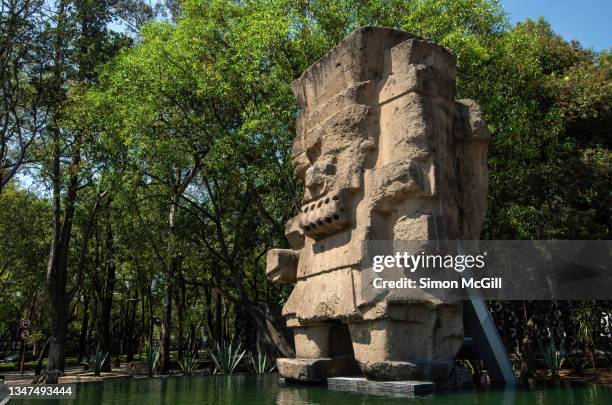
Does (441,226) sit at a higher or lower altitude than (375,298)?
higher

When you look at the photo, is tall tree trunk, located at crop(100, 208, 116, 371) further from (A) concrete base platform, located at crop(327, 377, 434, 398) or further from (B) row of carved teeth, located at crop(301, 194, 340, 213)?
(A) concrete base platform, located at crop(327, 377, 434, 398)

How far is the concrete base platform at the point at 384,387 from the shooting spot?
609 centimetres

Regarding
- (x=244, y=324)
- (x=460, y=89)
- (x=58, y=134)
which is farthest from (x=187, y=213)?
(x=460, y=89)

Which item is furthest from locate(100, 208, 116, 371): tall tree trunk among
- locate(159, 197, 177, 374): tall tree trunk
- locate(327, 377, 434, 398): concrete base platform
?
locate(327, 377, 434, 398): concrete base platform

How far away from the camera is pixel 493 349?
7.55m

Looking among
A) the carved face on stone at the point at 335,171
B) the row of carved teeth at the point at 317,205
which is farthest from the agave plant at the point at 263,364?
the row of carved teeth at the point at 317,205

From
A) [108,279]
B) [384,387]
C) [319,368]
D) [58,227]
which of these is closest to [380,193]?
[384,387]

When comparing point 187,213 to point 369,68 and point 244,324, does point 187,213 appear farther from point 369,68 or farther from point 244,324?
point 369,68

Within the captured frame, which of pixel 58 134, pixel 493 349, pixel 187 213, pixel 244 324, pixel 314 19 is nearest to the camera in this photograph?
pixel 493 349

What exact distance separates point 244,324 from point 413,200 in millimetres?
15782

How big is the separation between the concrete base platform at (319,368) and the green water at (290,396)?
171mm

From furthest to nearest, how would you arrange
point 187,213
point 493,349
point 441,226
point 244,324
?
point 244,324, point 187,213, point 493,349, point 441,226

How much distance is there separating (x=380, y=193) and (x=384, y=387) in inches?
93.8

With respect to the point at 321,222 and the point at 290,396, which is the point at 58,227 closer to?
the point at 321,222
